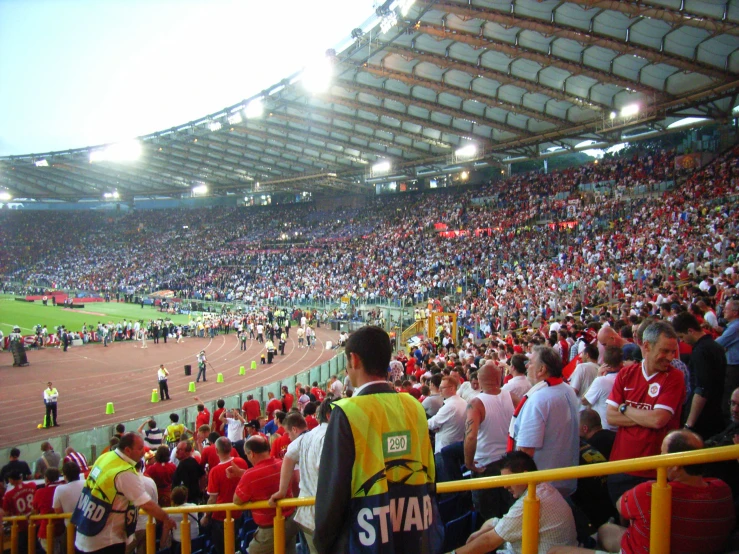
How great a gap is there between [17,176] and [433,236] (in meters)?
47.1

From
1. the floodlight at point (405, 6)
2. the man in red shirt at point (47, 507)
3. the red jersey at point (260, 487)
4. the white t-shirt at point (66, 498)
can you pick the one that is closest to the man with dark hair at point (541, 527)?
the red jersey at point (260, 487)

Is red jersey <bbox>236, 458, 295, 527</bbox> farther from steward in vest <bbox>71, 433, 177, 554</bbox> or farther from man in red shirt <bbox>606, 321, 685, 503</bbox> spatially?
man in red shirt <bbox>606, 321, 685, 503</bbox>

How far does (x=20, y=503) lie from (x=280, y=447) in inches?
141

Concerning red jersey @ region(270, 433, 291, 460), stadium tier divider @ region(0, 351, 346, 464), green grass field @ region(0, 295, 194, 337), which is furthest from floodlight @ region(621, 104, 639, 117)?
green grass field @ region(0, 295, 194, 337)

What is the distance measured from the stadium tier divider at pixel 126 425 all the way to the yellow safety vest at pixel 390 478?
11.6 meters

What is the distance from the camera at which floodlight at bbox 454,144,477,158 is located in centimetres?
3584

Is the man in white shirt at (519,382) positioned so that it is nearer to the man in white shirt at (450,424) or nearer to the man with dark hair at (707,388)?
the man in white shirt at (450,424)

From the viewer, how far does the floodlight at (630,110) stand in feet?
85.7

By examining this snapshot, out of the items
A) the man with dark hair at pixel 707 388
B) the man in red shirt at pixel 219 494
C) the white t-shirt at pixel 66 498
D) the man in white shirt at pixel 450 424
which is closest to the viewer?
the man with dark hair at pixel 707 388

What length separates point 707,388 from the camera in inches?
169

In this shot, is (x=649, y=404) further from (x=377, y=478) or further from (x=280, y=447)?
(x=280, y=447)

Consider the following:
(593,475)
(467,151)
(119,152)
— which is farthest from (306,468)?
(119,152)

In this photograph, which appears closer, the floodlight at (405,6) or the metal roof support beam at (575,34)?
the metal roof support beam at (575,34)

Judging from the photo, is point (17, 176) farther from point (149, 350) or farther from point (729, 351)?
point (729, 351)
